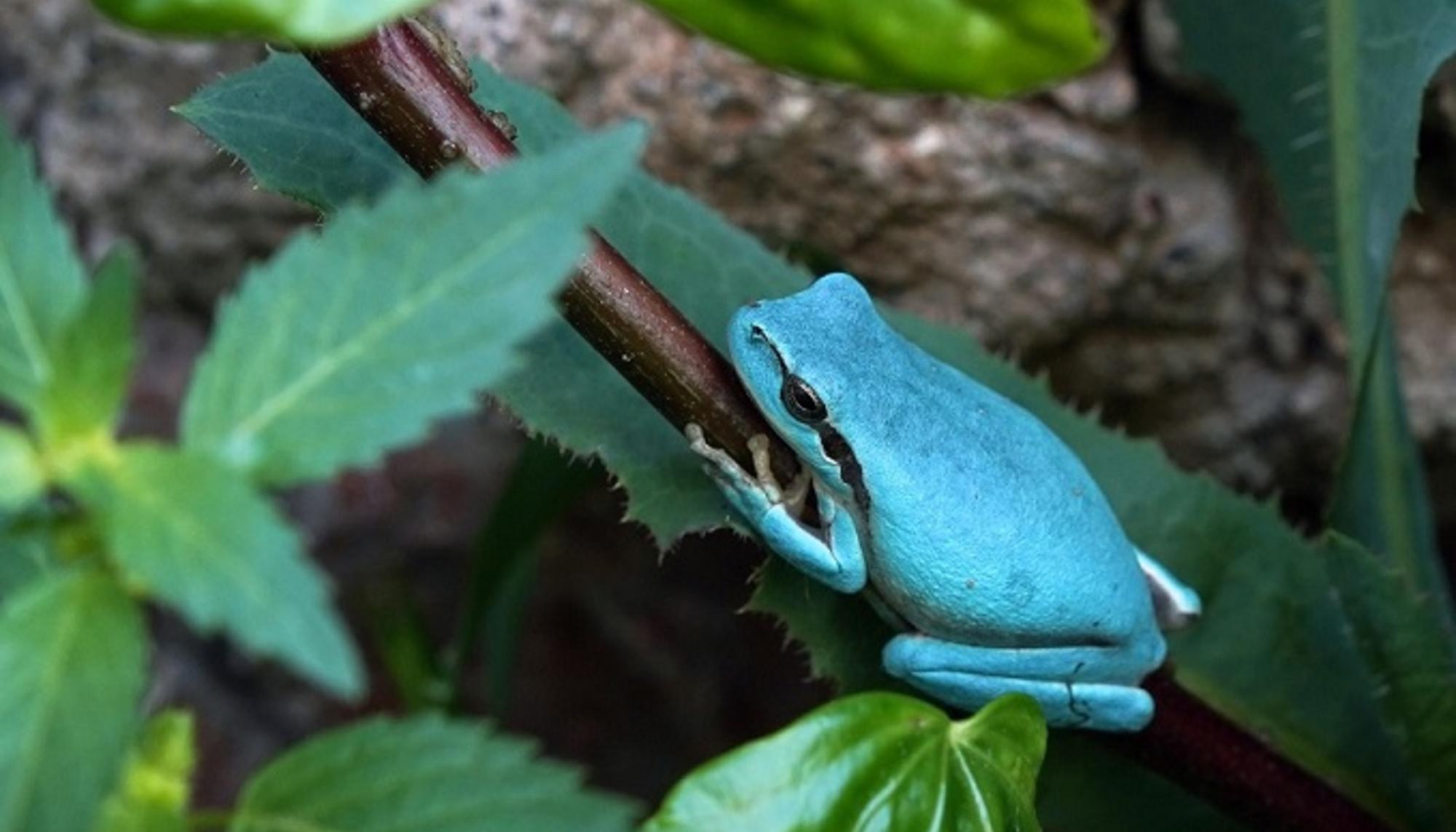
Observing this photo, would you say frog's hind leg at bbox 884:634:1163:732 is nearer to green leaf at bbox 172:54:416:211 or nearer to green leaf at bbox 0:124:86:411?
green leaf at bbox 172:54:416:211

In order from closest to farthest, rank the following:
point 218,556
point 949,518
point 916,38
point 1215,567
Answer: point 218,556 → point 916,38 → point 949,518 → point 1215,567

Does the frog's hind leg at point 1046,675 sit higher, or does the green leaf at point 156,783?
the green leaf at point 156,783

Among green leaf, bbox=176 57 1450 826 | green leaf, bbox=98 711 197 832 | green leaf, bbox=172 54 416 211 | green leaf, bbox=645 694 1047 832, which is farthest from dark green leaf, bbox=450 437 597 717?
green leaf, bbox=98 711 197 832

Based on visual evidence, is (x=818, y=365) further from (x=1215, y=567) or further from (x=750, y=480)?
(x=1215, y=567)

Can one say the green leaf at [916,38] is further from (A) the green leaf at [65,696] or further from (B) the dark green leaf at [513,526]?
(B) the dark green leaf at [513,526]

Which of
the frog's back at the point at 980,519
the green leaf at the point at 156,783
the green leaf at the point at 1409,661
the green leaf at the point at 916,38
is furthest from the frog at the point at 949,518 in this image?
the green leaf at the point at 156,783

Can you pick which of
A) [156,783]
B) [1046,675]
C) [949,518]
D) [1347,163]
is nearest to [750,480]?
[949,518]
